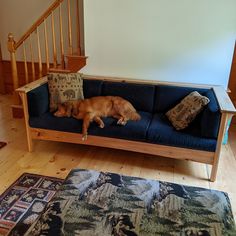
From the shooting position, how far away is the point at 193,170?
8.84 ft

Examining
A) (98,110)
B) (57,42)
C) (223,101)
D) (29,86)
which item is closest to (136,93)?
(98,110)

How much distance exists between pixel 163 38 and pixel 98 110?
1156 mm

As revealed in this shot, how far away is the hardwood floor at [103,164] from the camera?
8.28 feet

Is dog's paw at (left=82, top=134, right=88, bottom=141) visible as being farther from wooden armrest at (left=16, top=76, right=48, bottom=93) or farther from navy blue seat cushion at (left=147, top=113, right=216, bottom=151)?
wooden armrest at (left=16, top=76, right=48, bottom=93)

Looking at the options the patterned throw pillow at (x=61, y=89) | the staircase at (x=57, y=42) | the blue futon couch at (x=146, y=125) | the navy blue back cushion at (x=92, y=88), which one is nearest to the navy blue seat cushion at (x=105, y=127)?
the blue futon couch at (x=146, y=125)

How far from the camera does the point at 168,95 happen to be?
296cm

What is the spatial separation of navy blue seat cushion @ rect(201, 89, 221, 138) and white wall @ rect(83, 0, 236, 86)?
771mm

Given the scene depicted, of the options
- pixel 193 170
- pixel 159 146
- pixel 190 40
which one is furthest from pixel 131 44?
pixel 193 170

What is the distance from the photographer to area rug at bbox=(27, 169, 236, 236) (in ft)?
4.44

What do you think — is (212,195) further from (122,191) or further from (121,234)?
(121,234)

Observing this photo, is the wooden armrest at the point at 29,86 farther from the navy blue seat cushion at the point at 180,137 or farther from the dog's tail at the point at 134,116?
the navy blue seat cushion at the point at 180,137

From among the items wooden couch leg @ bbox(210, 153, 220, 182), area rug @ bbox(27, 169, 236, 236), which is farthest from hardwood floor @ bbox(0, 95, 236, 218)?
area rug @ bbox(27, 169, 236, 236)

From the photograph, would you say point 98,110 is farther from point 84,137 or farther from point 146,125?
point 146,125

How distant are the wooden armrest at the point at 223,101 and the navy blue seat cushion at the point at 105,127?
28.3 inches
